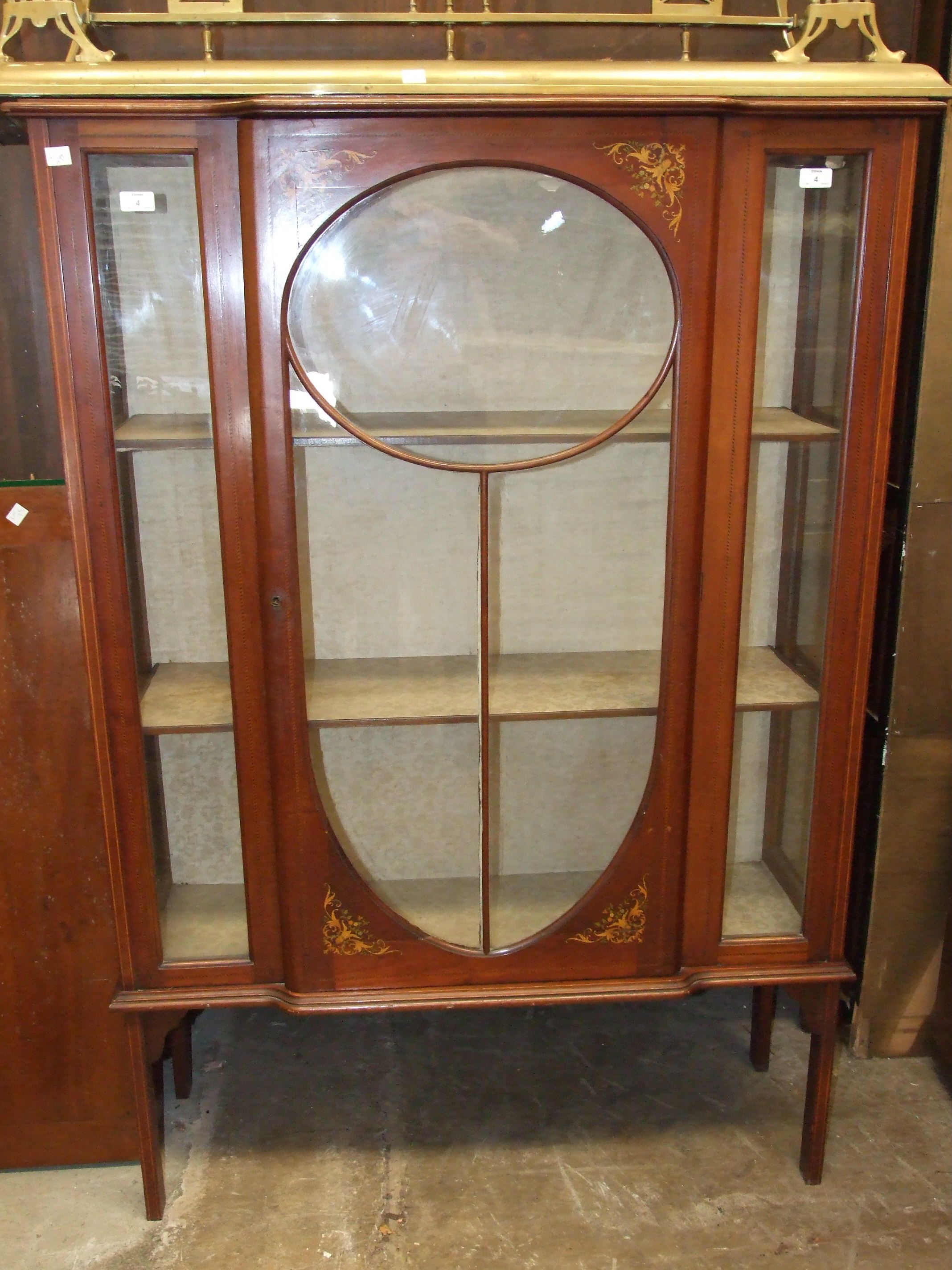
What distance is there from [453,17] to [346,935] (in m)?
1.23

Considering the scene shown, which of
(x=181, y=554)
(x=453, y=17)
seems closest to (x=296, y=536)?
(x=181, y=554)

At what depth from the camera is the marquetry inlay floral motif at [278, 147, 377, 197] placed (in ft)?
4.10

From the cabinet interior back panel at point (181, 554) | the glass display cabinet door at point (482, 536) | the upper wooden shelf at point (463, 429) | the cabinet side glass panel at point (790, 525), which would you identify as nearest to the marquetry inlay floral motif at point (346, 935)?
the glass display cabinet door at point (482, 536)

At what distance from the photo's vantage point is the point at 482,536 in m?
1.42

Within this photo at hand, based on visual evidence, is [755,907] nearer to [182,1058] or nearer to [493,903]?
[493,903]

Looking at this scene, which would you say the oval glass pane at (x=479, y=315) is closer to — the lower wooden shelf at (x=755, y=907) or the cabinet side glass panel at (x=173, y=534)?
the cabinet side glass panel at (x=173, y=534)

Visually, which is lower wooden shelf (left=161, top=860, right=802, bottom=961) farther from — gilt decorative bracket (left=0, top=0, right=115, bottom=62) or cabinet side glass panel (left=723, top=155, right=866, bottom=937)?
gilt decorative bracket (left=0, top=0, right=115, bottom=62)

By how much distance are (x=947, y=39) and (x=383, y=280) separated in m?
0.91

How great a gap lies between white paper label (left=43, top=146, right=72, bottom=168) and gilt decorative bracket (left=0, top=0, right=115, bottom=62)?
178mm

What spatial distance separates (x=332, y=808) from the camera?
148 cm

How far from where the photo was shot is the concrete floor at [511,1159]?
156cm

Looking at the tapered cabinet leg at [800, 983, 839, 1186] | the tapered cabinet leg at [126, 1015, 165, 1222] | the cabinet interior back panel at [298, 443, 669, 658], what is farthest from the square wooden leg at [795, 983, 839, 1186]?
the tapered cabinet leg at [126, 1015, 165, 1222]

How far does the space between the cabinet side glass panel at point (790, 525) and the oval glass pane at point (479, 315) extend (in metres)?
0.16

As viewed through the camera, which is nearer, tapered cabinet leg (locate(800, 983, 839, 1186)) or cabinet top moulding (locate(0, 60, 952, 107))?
cabinet top moulding (locate(0, 60, 952, 107))
